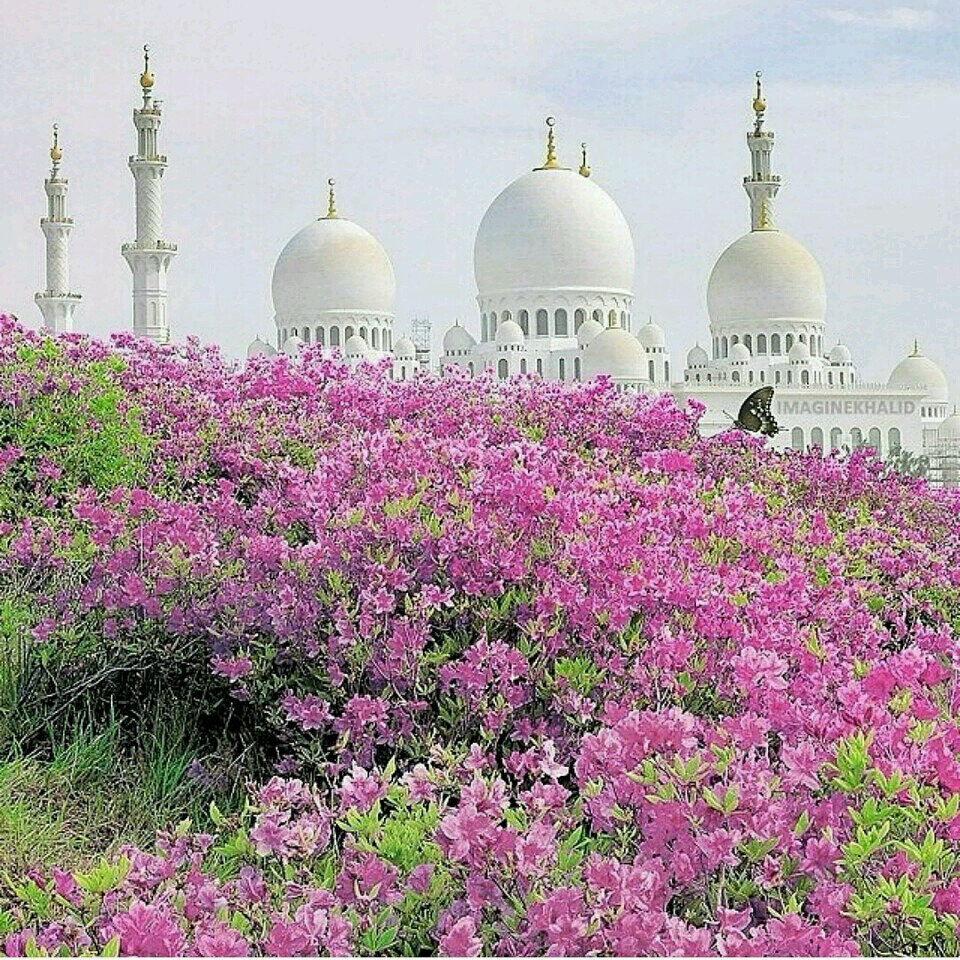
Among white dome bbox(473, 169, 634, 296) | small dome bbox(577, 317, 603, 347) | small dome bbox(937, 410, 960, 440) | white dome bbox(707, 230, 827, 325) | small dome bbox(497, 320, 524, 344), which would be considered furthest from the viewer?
small dome bbox(937, 410, 960, 440)

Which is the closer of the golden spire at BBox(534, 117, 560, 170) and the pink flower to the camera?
the pink flower

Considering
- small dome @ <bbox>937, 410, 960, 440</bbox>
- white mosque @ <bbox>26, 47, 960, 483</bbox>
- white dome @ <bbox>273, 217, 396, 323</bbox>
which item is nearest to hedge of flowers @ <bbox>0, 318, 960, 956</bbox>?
white mosque @ <bbox>26, 47, 960, 483</bbox>

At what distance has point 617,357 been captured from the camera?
53.6 metres

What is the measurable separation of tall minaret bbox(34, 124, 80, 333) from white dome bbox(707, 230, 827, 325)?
26012 mm

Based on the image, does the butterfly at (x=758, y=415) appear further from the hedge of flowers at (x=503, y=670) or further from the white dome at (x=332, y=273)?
the white dome at (x=332, y=273)

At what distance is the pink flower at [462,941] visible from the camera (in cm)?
238

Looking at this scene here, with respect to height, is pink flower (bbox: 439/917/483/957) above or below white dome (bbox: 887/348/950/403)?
below

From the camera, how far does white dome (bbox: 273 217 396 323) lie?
6134cm

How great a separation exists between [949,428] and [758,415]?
61.2m

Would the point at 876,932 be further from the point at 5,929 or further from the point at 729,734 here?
the point at 5,929

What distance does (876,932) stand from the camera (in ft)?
8.16

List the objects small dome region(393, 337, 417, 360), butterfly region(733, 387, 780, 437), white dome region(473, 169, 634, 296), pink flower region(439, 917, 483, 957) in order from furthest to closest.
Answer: small dome region(393, 337, 417, 360), white dome region(473, 169, 634, 296), butterfly region(733, 387, 780, 437), pink flower region(439, 917, 483, 957)

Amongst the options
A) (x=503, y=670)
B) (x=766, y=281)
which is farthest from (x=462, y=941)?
(x=766, y=281)

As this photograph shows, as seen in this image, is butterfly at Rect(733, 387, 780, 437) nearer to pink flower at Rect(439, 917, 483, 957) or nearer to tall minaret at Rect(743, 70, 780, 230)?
pink flower at Rect(439, 917, 483, 957)
